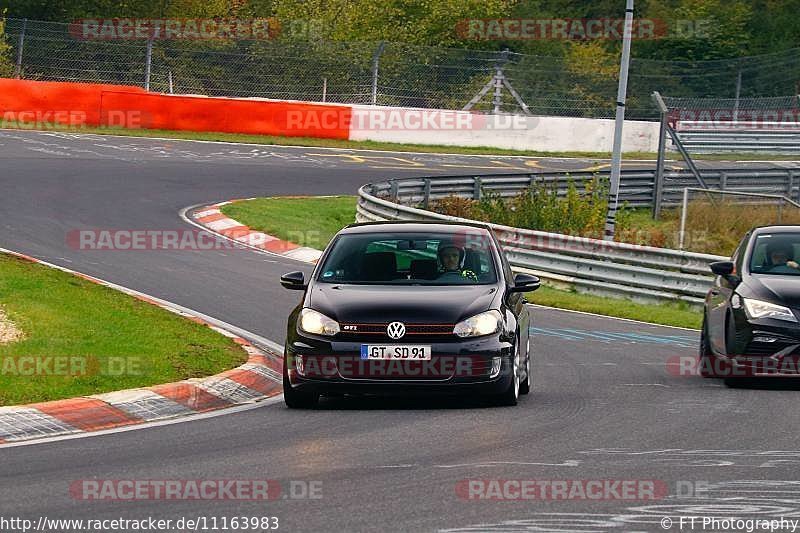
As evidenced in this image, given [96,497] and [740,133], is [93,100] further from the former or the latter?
[96,497]

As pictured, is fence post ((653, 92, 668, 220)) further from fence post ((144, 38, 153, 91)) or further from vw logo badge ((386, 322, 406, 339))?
vw logo badge ((386, 322, 406, 339))

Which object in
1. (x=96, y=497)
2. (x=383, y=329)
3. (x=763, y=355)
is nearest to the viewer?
(x=96, y=497)

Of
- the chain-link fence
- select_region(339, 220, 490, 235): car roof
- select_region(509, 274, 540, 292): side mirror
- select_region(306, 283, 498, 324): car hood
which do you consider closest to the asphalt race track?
select_region(306, 283, 498, 324): car hood

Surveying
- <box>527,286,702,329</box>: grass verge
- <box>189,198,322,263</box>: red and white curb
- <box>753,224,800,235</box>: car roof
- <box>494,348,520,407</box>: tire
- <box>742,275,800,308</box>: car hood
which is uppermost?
<box>753,224,800,235</box>: car roof

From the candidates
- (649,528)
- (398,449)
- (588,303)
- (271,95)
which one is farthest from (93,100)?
(649,528)

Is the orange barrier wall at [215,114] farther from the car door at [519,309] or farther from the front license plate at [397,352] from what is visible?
the front license plate at [397,352]

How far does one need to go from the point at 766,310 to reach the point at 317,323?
435 cm

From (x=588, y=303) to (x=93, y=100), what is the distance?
22750mm

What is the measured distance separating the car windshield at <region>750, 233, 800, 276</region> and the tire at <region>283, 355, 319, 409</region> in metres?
4.83

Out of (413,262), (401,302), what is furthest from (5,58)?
(401,302)

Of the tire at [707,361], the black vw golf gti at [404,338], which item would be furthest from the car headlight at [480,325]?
the tire at [707,361]

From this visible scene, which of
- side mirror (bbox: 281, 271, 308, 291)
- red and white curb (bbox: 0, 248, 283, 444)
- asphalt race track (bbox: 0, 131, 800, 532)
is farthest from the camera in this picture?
side mirror (bbox: 281, 271, 308, 291)

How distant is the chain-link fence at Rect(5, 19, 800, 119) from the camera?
4278cm

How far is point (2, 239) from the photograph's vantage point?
23.2 metres
